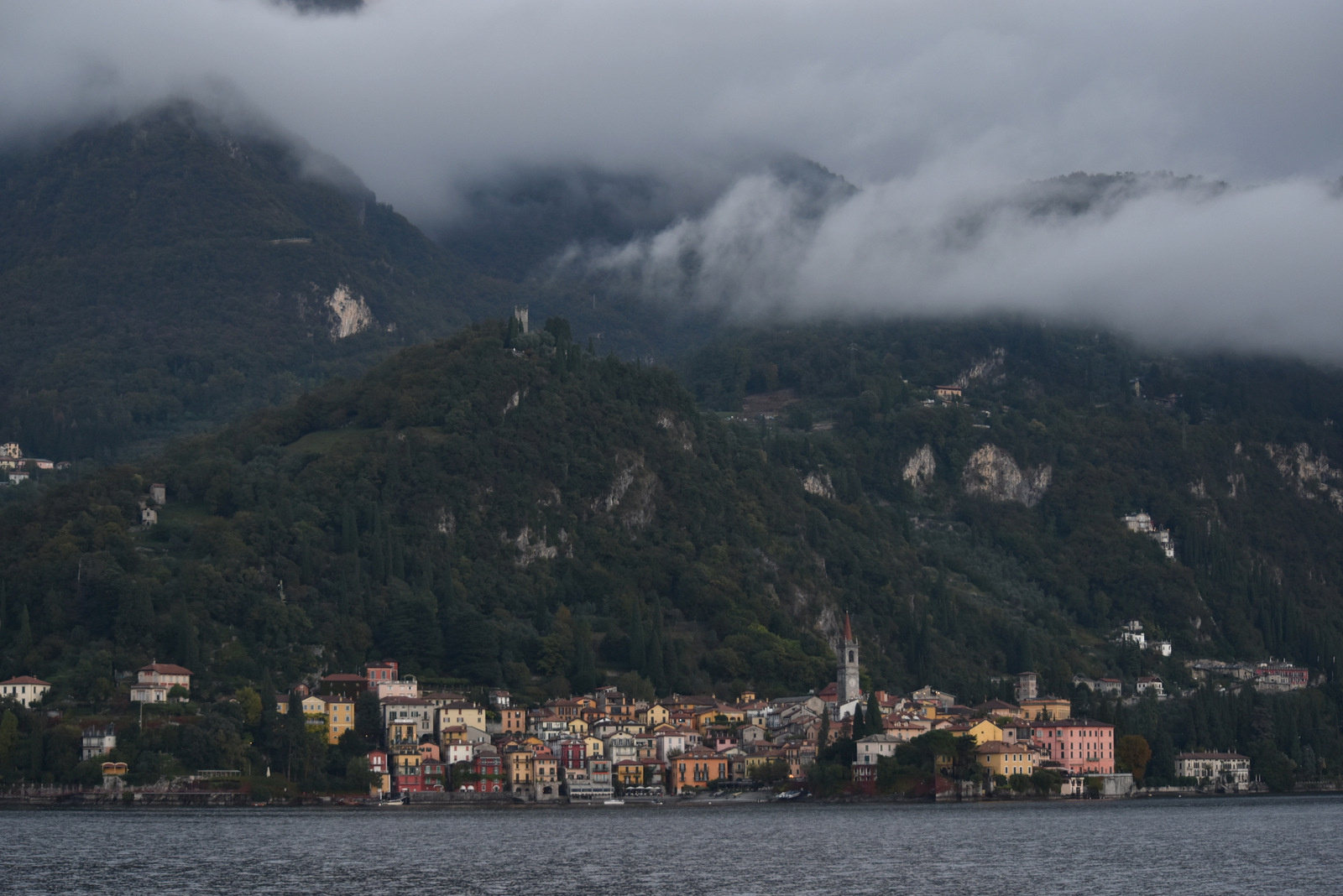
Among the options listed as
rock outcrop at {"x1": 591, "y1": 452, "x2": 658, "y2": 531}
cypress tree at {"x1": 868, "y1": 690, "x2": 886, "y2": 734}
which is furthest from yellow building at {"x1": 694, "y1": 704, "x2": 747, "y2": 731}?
rock outcrop at {"x1": 591, "y1": 452, "x2": 658, "y2": 531}

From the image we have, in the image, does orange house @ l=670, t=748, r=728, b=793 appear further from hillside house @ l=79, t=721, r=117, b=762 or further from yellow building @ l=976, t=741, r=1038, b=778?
hillside house @ l=79, t=721, r=117, b=762

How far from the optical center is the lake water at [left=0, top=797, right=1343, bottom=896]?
80.2 metres

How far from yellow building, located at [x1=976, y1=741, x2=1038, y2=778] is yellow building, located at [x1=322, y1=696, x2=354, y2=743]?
40.1m

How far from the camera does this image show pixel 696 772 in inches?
5758

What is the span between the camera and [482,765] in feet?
463

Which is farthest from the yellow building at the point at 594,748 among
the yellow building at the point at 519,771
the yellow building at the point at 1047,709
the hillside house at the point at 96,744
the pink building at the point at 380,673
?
the yellow building at the point at 1047,709

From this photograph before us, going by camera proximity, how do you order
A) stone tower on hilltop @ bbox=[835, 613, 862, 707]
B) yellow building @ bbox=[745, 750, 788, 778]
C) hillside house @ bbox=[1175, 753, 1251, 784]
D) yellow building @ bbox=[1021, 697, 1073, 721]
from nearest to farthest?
yellow building @ bbox=[745, 750, 788, 778] < hillside house @ bbox=[1175, 753, 1251, 784] < yellow building @ bbox=[1021, 697, 1073, 721] < stone tower on hilltop @ bbox=[835, 613, 862, 707]

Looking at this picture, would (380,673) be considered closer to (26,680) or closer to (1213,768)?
(26,680)

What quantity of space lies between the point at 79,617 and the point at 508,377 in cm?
5612

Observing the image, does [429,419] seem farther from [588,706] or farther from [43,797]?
[43,797]

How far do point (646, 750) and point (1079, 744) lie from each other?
28.8 meters

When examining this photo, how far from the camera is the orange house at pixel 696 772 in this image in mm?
145750

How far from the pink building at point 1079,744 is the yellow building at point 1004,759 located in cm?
472

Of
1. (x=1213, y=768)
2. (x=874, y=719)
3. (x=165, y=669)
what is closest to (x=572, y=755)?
(x=874, y=719)
